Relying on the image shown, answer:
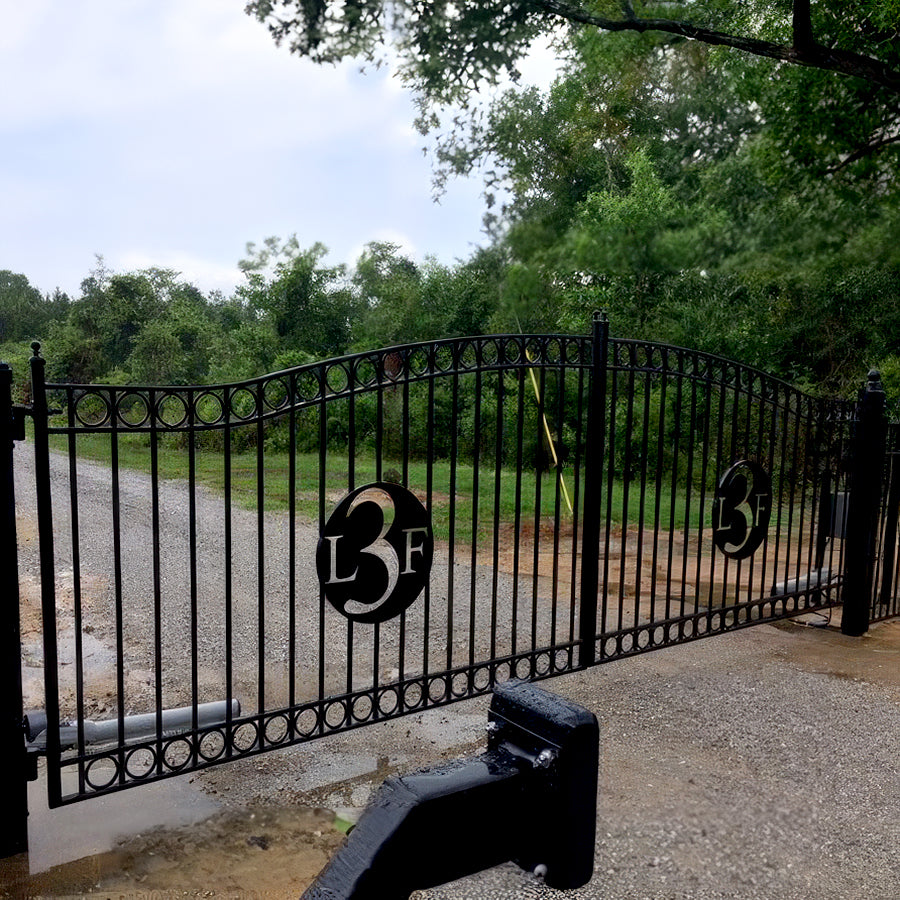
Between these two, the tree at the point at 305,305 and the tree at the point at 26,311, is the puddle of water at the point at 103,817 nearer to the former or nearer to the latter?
the tree at the point at 305,305

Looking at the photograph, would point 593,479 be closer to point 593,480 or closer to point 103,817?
point 593,480

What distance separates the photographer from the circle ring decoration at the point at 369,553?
410cm

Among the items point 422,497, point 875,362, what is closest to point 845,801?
point 422,497

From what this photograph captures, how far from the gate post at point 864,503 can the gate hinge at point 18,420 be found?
5.50 m

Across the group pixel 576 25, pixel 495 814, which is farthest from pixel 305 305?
pixel 495 814

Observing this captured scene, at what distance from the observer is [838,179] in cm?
1580

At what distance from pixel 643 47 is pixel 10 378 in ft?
51.8

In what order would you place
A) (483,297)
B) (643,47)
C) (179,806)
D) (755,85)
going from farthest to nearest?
(483,297), (643,47), (755,85), (179,806)

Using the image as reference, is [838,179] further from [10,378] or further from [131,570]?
[10,378]

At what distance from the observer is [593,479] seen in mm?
5211

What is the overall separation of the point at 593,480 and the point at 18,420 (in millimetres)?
3046

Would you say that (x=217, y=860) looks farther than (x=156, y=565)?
No

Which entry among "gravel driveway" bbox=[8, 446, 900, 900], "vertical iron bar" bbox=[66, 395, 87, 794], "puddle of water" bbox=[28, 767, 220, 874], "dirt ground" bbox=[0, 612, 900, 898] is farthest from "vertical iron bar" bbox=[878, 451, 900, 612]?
"vertical iron bar" bbox=[66, 395, 87, 794]

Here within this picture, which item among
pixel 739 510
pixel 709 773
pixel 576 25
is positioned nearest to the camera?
pixel 709 773
